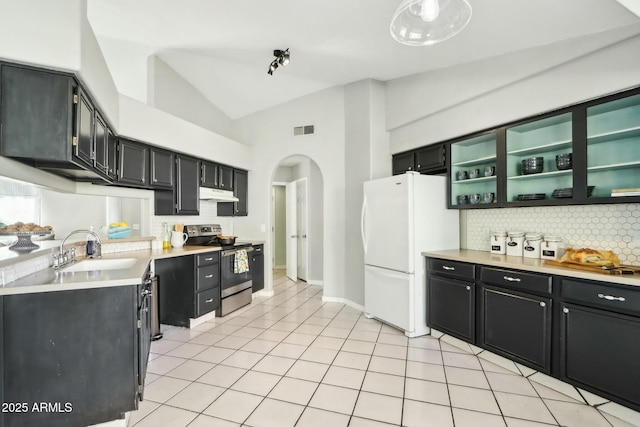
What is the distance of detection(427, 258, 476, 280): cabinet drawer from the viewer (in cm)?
299

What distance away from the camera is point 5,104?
1876 mm

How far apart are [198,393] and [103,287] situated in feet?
3.45

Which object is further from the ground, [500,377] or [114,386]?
[114,386]

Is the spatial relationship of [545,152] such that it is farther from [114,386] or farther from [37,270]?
[37,270]

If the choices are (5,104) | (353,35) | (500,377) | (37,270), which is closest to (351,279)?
(500,377)

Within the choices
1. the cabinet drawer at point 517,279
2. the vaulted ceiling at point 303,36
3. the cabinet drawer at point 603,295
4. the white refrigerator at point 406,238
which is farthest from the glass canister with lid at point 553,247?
the vaulted ceiling at point 303,36

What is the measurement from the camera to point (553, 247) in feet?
9.12

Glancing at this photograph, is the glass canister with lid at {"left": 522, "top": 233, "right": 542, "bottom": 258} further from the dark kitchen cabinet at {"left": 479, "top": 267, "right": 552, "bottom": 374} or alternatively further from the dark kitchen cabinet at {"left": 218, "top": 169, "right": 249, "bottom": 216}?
the dark kitchen cabinet at {"left": 218, "top": 169, "right": 249, "bottom": 216}

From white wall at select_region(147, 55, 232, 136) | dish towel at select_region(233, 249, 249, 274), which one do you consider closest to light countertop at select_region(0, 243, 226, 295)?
dish towel at select_region(233, 249, 249, 274)

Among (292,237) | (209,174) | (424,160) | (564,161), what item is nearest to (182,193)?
(209,174)

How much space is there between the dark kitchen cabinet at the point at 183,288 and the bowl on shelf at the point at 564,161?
3.74 metres

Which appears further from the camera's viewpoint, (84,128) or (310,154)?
(310,154)

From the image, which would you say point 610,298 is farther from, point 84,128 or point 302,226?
point 302,226

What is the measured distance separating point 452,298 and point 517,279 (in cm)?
71
